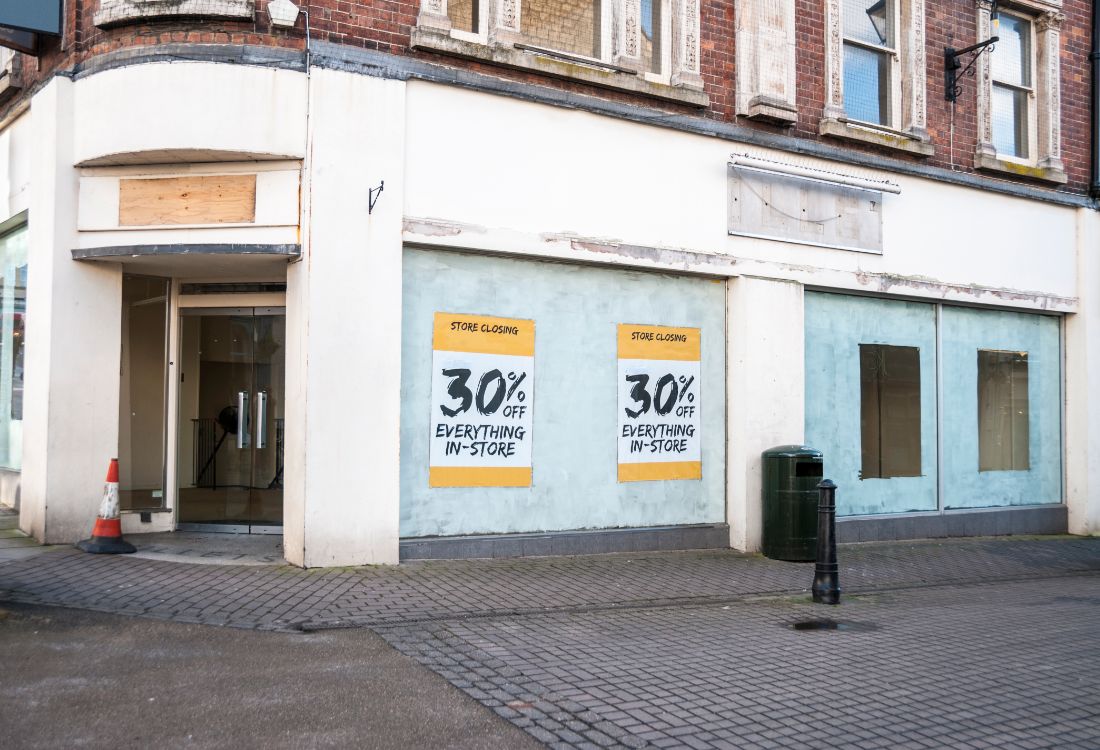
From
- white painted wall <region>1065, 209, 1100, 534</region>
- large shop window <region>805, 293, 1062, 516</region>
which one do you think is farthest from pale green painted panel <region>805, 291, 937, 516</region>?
white painted wall <region>1065, 209, 1100, 534</region>

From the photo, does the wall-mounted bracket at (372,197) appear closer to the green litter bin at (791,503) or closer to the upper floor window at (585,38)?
the upper floor window at (585,38)

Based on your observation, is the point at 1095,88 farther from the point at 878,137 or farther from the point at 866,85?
the point at 878,137

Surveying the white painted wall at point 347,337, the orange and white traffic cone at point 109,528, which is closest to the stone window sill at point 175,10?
the white painted wall at point 347,337

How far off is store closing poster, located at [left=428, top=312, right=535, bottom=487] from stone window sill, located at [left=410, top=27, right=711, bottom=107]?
2669 millimetres

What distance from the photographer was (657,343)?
11172 mm

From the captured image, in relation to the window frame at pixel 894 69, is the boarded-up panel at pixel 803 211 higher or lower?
lower

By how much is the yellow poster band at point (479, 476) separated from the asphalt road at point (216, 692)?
2926 millimetres

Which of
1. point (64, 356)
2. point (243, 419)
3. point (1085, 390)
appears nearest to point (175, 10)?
point (64, 356)

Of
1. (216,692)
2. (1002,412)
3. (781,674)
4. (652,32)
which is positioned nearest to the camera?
(216,692)

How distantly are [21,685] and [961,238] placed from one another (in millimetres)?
12652

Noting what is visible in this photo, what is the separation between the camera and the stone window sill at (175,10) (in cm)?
899

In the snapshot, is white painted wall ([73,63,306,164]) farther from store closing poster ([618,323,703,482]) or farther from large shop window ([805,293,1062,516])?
large shop window ([805,293,1062,516])

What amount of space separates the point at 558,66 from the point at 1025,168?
26.5 ft

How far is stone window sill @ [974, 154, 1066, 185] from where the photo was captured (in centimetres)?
1381
